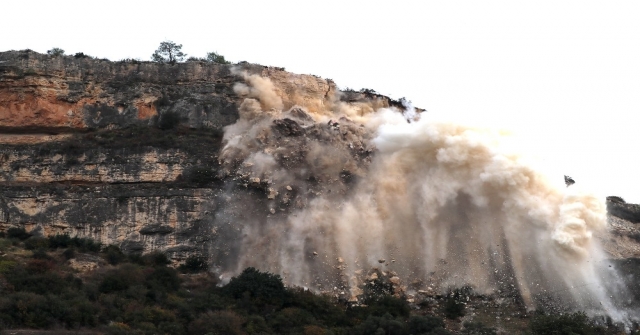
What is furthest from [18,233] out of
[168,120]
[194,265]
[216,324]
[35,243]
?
[216,324]

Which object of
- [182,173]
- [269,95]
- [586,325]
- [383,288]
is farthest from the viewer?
[269,95]

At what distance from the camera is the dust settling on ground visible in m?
40.8

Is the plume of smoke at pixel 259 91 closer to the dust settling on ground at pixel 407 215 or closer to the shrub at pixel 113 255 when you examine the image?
the dust settling on ground at pixel 407 215

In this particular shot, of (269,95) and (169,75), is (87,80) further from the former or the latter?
(269,95)

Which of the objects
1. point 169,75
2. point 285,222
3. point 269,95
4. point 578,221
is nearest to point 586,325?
point 578,221

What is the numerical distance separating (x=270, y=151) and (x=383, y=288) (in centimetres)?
950

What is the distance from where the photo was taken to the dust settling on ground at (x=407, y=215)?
40.8m

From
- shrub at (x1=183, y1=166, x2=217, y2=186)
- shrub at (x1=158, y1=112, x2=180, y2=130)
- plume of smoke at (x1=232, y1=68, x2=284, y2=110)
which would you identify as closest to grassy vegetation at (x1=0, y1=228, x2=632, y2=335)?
shrub at (x1=183, y1=166, x2=217, y2=186)

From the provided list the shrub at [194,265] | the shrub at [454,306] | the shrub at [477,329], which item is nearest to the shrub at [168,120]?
the shrub at [194,265]

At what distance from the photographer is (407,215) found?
143 feet

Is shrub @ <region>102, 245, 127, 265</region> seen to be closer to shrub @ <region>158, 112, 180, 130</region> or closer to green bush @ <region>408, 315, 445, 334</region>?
shrub @ <region>158, 112, 180, 130</region>

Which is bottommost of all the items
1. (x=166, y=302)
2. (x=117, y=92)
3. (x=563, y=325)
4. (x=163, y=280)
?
(x=563, y=325)

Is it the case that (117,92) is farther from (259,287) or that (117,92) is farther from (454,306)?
(454,306)

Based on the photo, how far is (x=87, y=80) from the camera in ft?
156
